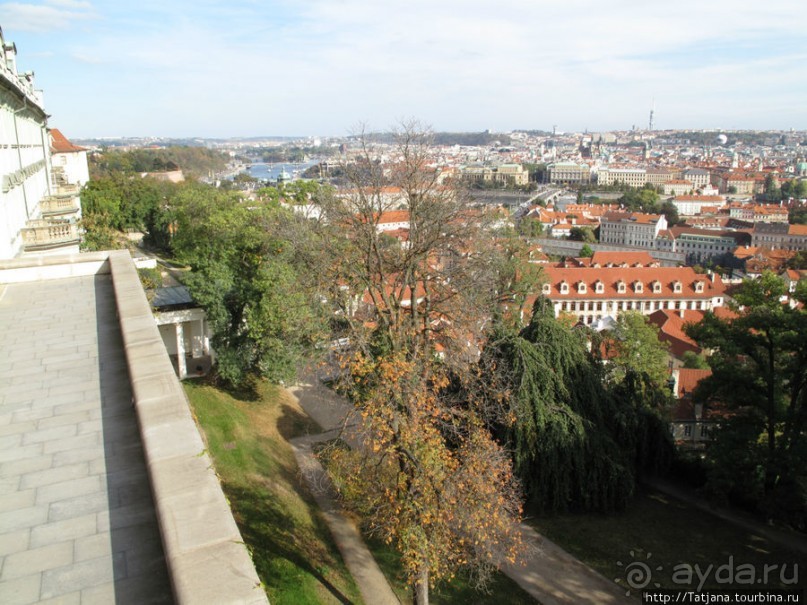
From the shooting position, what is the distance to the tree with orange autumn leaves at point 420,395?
9109mm

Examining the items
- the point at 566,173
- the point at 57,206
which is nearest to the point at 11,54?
the point at 57,206

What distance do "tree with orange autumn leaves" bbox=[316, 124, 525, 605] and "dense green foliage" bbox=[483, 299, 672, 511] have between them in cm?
67

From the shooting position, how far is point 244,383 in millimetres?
18766

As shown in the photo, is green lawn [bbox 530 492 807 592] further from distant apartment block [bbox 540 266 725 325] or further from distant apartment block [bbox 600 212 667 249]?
distant apartment block [bbox 600 212 667 249]

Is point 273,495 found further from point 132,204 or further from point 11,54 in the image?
point 132,204

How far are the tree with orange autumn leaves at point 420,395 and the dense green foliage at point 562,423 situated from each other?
669 millimetres

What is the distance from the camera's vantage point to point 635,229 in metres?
80.5

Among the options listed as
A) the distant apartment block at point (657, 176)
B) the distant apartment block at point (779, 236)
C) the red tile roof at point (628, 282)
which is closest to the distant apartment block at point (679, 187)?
the distant apartment block at point (657, 176)

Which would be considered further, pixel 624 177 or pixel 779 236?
pixel 624 177

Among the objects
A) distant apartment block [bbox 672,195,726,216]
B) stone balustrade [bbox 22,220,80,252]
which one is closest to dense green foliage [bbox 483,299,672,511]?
stone balustrade [bbox 22,220,80,252]

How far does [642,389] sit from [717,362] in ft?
7.78

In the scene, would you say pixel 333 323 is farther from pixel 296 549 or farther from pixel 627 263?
pixel 627 263

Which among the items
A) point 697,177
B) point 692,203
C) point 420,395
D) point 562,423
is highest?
point 697,177

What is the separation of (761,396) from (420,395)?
8.85 metres
